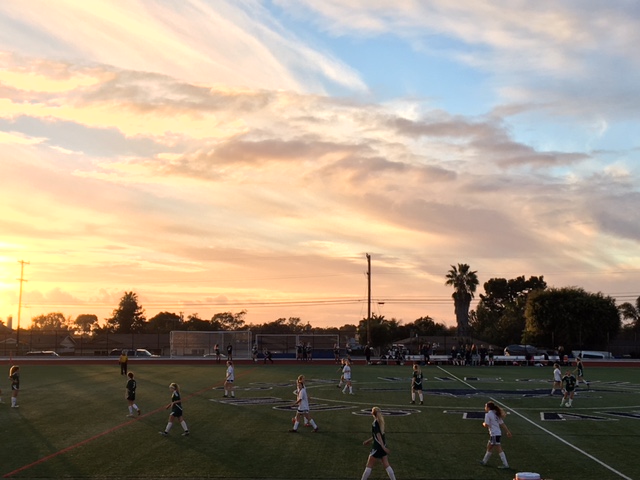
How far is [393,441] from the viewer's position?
23422 mm

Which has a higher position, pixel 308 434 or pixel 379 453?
pixel 379 453

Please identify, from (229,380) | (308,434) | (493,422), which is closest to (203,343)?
(229,380)

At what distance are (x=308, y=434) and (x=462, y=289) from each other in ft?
264

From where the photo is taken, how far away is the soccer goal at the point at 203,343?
267 feet

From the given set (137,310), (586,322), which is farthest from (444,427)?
(137,310)

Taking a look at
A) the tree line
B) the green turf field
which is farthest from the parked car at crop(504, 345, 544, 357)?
the green turf field

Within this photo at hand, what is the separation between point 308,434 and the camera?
973 inches

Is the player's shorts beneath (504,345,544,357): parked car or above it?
beneath

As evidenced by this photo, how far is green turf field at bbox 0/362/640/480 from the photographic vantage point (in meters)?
19.3

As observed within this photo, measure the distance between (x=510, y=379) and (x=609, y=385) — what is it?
6649 millimetres

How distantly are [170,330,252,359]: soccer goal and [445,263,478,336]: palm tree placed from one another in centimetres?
3397

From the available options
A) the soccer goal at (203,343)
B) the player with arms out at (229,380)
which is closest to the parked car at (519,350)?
the soccer goal at (203,343)

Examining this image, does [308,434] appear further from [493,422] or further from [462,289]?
[462,289]

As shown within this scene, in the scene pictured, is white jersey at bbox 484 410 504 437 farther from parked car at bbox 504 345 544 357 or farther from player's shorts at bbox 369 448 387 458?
parked car at bbox 504 345 544 357
